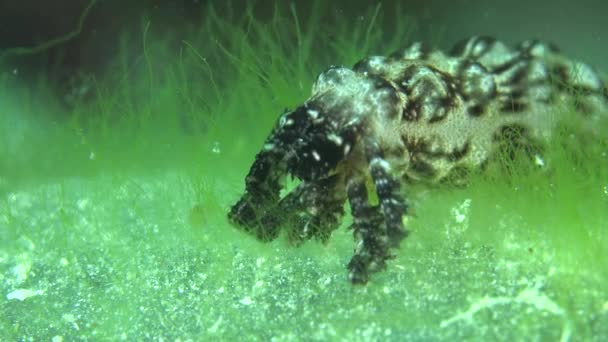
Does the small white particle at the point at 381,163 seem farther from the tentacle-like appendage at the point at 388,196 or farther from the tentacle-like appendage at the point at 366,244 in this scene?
the tentacle-like appendage at the point at 366,244

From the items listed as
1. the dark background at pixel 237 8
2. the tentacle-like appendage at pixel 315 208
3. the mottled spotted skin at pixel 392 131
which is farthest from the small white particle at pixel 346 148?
the dark background at pixel 237 8

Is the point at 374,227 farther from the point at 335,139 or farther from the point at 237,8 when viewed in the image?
the point at 237,8

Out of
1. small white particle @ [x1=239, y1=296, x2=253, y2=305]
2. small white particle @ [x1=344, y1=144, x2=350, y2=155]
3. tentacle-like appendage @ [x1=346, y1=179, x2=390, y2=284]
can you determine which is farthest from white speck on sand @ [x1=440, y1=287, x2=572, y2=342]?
small white particle @ [x1=239, y1=296, x2=253, y2=305]

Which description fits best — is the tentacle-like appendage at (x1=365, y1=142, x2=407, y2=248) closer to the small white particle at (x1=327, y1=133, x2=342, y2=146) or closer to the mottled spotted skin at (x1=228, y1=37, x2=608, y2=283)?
the mottled spotted skin at (x1=228, y1=37, x2=608, y2=283)

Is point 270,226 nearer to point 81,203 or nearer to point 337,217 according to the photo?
point 337,217

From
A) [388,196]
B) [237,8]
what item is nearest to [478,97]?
[388,196]

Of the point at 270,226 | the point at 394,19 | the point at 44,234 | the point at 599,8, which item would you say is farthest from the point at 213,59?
the point at 599,8
